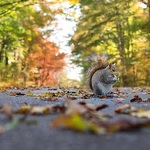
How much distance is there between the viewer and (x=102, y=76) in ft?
15.2

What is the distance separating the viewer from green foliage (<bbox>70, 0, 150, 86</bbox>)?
55.1 feet

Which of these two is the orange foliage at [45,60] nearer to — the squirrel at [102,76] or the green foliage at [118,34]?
the green foliage at [118,34]

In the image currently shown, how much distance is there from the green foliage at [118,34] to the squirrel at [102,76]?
1039 cm

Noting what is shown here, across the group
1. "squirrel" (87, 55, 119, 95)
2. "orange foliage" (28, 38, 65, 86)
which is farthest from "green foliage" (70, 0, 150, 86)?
"squirrel" (87, 55, 119, 95)

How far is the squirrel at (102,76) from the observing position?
15.1 ft

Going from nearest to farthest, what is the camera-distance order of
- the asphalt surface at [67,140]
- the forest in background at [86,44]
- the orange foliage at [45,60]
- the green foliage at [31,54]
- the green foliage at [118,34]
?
the asphalt surface at [67,140] → the green foliage at [31,54] → the forest in background at [86,44] → the green foliage at [118,34] → the orange foliage at [45,60]

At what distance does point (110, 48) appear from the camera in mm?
22531

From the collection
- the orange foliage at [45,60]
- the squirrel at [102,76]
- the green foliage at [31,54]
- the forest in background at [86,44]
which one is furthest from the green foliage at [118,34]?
the squirrel at [102,76]

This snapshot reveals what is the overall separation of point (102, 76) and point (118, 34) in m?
14.9

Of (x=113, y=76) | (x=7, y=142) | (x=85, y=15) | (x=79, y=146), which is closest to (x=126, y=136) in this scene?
(x=79, y=146)

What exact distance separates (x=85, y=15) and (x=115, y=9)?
2614 mm

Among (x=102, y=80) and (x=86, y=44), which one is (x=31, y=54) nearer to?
(x=86, y=44)

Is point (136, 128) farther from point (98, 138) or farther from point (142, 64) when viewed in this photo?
point (142, 64)

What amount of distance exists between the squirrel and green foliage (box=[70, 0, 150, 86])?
34.1 feet
